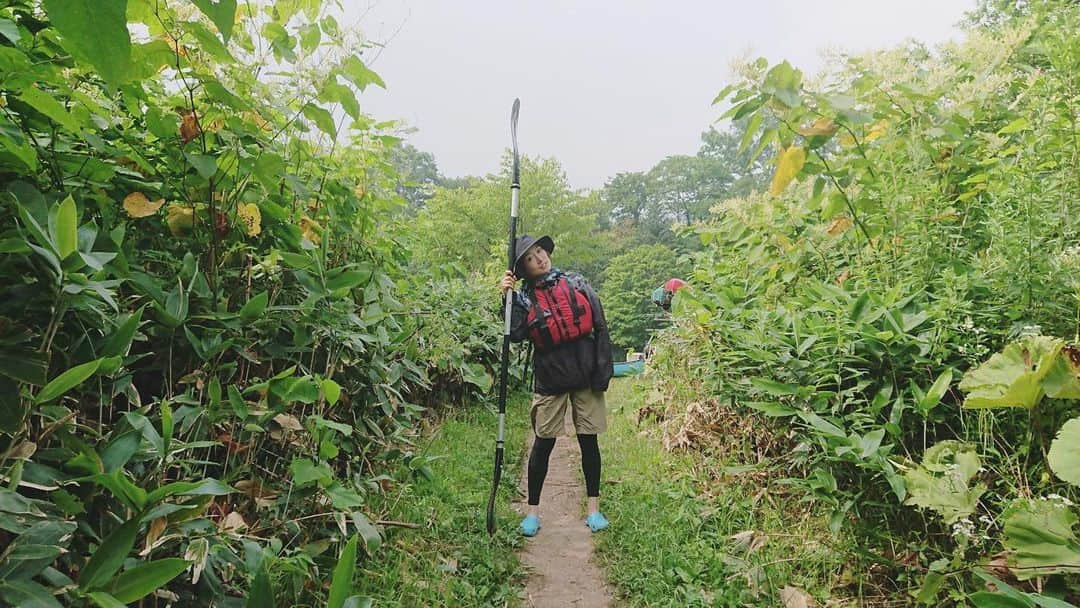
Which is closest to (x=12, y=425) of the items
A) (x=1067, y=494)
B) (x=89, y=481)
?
(x=89, y=481)

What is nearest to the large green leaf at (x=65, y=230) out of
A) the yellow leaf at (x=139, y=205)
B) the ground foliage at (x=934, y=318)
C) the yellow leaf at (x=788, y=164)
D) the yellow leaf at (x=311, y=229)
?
the yellow leaf at (x=139, y=205)

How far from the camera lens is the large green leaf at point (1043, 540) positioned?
136 cm

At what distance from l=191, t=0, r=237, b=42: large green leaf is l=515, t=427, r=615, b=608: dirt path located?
9.07 ft

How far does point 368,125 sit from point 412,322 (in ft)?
3.57

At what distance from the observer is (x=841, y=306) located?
7.50 ft

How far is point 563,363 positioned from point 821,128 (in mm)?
1988

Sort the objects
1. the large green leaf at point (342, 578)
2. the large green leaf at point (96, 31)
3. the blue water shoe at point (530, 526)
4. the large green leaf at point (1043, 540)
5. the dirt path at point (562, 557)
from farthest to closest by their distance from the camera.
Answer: the blue water shoe at point (530, 526), the dirt path at point (562, 557), the large green leaf at point (1043, 540), the large green leaf at point (342, 578), the large green leaf at point (96, 31)

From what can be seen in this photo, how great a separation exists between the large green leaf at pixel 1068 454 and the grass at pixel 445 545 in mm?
2181

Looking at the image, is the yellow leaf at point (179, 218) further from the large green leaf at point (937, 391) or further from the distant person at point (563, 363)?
the large green leaf at point (937, 391)

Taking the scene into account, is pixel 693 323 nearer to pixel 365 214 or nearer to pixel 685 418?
pixel 685 418

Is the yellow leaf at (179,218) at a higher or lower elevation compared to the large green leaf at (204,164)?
lower

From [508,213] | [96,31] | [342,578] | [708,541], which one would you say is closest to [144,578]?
[342,578]

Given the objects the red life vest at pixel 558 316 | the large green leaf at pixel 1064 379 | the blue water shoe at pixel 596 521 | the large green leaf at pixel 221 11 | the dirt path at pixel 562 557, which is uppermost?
the large green leaf at pixel 221 11

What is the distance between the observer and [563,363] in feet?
11.5
